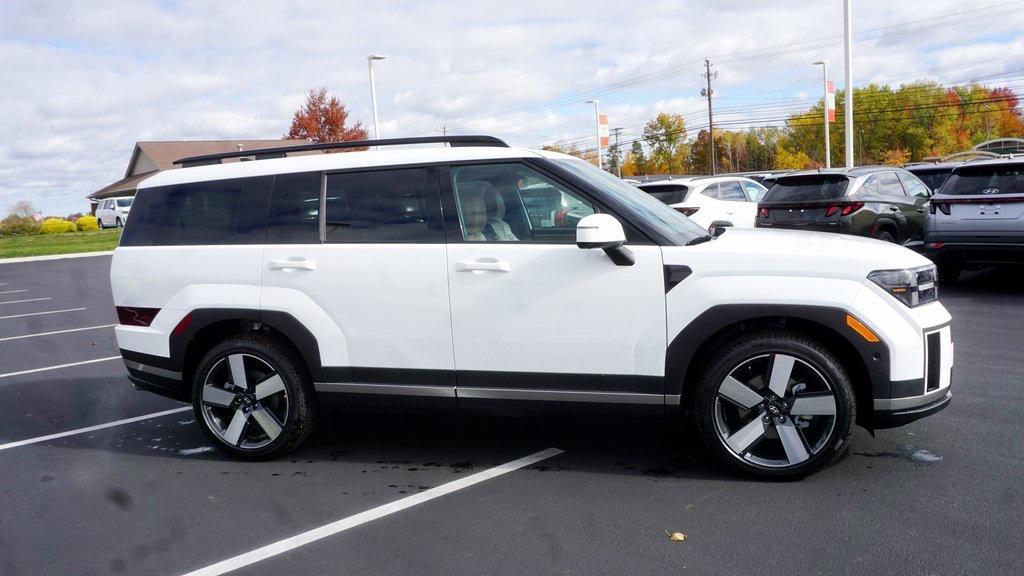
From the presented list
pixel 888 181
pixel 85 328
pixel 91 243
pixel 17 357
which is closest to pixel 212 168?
pixel 17 357

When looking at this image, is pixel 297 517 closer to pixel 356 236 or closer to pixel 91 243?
pixel 356 236

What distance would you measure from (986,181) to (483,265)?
8001 mm

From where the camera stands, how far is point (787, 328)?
421cm

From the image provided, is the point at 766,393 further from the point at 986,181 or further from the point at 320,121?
the point at 320,121

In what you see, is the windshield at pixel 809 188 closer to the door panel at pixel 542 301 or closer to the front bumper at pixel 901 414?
the front bumper at pixel 901 414

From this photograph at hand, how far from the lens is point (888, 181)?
12.3 m

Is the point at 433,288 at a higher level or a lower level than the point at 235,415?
higher

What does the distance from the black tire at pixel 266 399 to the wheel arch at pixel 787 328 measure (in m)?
2.17

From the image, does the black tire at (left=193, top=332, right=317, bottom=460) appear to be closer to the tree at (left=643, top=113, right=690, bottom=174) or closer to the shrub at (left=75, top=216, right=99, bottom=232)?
the shrub at (left=75, top=216, right=99, bottom=232)

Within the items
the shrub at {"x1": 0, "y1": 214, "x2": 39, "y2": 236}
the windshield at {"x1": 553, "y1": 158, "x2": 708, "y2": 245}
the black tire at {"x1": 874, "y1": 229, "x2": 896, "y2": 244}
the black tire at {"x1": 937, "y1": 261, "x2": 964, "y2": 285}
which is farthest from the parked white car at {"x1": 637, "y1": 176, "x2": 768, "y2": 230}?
the shrub at {"x1": 0, "y1": 214, "x2": 39, "y2": 236}

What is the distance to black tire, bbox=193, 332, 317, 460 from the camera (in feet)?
16.1

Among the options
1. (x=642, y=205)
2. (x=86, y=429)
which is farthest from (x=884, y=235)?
(x=86, y=429)

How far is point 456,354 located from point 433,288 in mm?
384

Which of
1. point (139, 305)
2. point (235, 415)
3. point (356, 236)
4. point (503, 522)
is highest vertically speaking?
point (356, 236)
